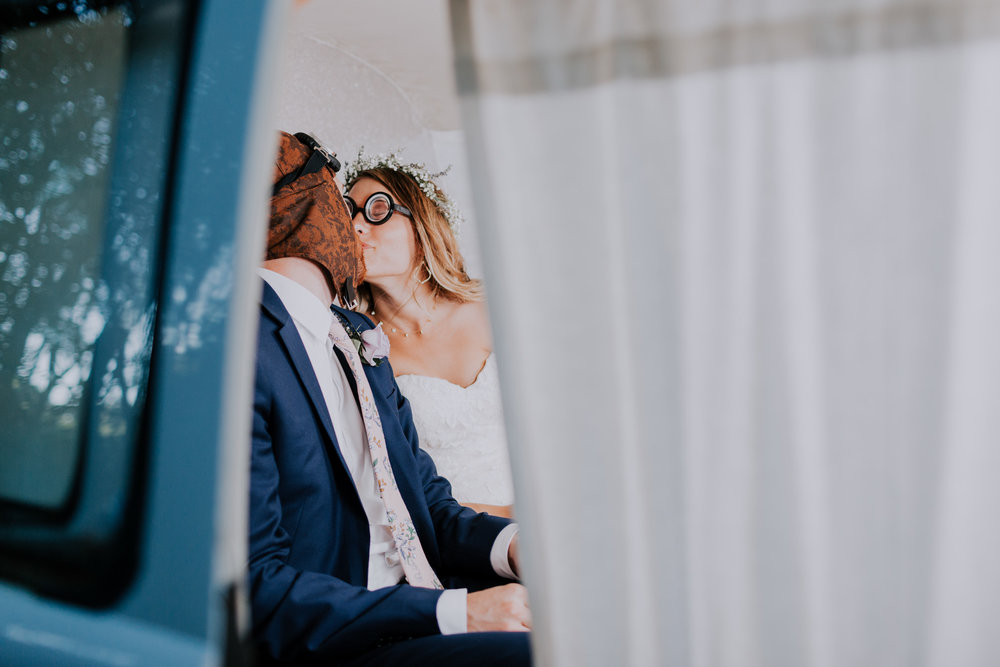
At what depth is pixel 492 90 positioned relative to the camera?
1006mm

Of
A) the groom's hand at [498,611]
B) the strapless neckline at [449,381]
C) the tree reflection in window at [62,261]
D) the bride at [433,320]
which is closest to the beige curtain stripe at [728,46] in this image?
the tree reflection in window at [62,261]

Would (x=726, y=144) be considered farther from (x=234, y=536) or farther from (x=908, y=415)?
(x=234, y=536)

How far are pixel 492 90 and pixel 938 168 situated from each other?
1.91 ft

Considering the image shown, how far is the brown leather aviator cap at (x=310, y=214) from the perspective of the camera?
7.52ft

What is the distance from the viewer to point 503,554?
222 cm

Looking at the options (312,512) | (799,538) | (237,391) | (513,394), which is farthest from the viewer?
(312,512)

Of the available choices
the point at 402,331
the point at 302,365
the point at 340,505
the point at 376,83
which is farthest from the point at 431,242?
the point at 340,505

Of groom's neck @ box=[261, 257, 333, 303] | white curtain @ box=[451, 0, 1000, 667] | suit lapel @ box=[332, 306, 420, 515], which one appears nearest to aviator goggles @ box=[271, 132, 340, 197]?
groom's neck @ box=[261, 257, 333, 303]

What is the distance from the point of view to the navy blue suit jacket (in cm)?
167

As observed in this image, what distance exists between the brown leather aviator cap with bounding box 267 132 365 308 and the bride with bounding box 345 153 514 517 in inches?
38.0

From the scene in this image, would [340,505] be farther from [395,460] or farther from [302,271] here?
[302,271]

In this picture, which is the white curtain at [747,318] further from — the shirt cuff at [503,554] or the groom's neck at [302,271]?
the groom's neck at [302,271]

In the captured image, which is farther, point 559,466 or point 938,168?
point 559,466

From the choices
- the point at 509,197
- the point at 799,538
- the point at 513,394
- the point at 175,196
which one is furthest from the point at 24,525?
the point at 799,538
